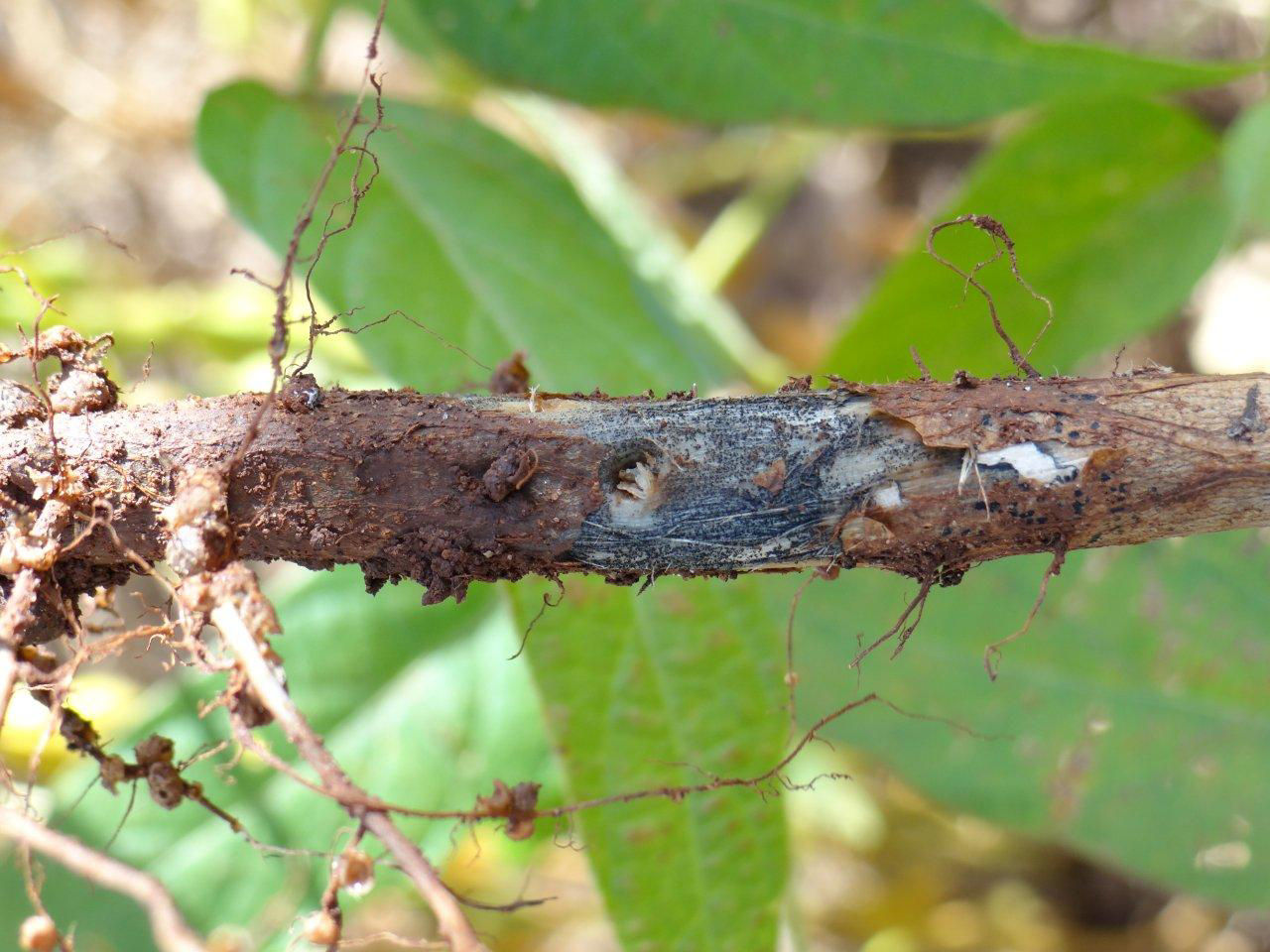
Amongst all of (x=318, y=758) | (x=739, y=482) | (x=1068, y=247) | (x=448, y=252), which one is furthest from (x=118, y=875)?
(x=1068, y=247)

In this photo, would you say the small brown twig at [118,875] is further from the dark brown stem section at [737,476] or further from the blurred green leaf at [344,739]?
the blurred green leaf at [344,739]

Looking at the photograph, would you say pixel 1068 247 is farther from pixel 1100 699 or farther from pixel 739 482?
pixel 739 482

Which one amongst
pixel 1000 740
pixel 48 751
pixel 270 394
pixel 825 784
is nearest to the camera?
pixel 270 394

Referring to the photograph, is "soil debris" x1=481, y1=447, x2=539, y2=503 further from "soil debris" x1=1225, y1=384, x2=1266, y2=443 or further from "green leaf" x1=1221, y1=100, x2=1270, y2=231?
"green leaf" x1=1221, y1=100, x2=1270, y2=231

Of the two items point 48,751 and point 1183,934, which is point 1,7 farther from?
point 1183,934

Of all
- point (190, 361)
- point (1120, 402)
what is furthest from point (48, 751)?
point (1120, 402)

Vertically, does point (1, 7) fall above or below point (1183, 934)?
above
